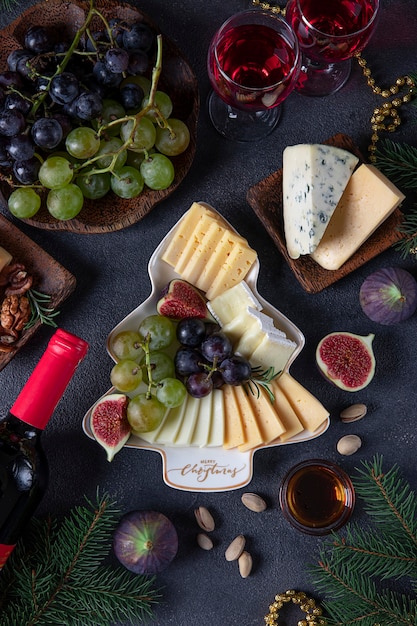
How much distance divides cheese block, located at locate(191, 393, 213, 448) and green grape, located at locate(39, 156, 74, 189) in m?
0.63

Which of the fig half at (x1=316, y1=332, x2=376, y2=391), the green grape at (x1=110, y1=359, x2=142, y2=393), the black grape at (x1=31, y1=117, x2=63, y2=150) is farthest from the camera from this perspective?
the fig half at (x1=316, y1=332, x2=376, y2=391)

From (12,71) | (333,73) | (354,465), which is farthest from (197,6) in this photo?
(354,465)

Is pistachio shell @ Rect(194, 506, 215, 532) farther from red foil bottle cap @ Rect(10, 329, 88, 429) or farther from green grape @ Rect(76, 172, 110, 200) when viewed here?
green grape @ Rect(76, 172, 110, 200)

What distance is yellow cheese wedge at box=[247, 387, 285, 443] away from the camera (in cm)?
172

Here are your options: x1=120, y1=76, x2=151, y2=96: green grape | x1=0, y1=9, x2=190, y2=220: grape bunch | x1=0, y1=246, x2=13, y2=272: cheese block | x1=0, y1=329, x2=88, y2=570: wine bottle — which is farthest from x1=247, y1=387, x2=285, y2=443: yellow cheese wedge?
x1=120, y1=76, x2=151, y2=96: green grape

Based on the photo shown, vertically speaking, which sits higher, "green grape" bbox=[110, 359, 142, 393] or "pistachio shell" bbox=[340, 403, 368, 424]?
"green grape" bbox=[110, 359, 142, 393]

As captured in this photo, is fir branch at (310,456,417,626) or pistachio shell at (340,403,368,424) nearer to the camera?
fir branch at (310,456,417,626)

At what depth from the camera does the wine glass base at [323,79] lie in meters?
1.85

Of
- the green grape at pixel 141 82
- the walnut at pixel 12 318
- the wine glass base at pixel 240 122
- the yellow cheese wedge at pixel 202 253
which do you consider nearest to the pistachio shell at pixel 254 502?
the yellow cheese wedge at pixel 202 253

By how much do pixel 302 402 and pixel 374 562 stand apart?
0.44 meters

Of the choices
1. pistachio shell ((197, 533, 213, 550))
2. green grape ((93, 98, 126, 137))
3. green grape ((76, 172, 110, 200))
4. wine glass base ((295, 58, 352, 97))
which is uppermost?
wine glass base ((295, 58, 352, 97))

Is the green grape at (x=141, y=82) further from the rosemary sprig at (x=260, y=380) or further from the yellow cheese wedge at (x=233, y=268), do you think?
the rosemary sprig at (x=260, y=380)

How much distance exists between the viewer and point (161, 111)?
1.68 metres

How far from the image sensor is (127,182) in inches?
65.7
